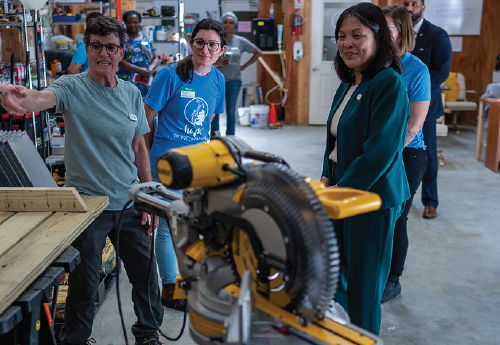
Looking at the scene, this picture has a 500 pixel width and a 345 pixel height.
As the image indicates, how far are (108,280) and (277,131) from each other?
5650 mm

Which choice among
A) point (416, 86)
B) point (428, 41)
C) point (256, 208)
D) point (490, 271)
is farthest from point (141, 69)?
point (256, 208)

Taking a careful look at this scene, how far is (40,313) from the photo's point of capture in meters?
1.75

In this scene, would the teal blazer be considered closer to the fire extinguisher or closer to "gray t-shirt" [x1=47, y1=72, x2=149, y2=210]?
"gray t-shirt" [x1=47, y1=72, x2=149, y2=210]

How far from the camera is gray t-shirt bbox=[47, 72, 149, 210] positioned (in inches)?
85.5

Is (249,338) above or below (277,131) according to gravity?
above

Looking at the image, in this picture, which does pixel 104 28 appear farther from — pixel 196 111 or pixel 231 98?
pixel 231 98

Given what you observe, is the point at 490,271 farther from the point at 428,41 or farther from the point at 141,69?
the point at 141,69

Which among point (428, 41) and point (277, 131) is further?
point (277, 131)

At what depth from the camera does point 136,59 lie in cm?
592

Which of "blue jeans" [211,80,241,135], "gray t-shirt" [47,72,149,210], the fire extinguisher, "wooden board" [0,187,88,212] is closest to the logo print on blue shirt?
"gray t-shirt" [47,72,149,210]

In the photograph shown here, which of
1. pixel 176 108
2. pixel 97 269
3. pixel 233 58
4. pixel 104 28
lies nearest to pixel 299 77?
pixel 233 58

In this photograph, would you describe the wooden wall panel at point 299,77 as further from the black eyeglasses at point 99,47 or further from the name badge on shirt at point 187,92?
the black eyeglasses at point 99,47

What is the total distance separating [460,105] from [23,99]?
750 centimetres

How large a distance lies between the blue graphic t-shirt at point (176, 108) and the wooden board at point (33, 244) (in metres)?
0.77
